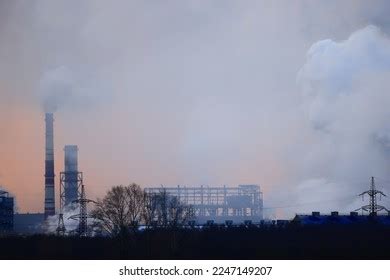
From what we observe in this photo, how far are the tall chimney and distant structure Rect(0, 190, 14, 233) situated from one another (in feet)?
3.94

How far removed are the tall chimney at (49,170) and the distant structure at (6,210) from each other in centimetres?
120

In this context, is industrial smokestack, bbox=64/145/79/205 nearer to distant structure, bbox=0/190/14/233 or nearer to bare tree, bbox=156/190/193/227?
distant structure, bbox=0/190/14/233

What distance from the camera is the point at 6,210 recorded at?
18125mm

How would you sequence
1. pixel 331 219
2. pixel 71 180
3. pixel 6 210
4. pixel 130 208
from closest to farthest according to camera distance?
pixel 130 208 < pixel 331 219 < pixel 6 210 < pixel 71 180

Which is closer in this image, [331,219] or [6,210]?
[331,219]

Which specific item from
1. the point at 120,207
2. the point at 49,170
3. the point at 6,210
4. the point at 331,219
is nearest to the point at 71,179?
the point at 49,170

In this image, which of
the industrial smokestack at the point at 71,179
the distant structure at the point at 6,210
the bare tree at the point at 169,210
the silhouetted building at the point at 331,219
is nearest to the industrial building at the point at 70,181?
the industrial smokestack at the point at 71,179

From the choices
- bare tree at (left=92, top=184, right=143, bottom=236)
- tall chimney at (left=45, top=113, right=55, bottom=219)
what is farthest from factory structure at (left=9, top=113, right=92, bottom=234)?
bare tree at (left=92, top=184, right=143, bottom=236)

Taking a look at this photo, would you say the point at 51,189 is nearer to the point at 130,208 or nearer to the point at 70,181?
the point at 70,181

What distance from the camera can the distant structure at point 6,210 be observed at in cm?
1770

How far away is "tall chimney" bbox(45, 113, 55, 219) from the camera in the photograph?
17.6 metres

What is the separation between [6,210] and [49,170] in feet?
4.88
